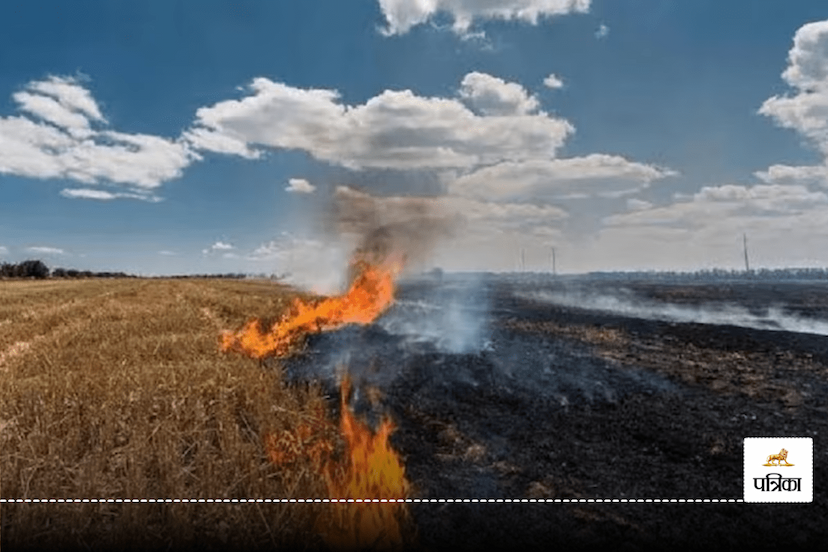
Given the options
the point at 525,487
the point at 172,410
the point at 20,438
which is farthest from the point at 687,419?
the point at 20,438

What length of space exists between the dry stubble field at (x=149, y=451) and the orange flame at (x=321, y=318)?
449 cm

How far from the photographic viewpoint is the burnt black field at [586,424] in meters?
9.01

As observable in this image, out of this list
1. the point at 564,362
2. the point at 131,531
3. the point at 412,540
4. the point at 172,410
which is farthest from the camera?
the point at 564,362

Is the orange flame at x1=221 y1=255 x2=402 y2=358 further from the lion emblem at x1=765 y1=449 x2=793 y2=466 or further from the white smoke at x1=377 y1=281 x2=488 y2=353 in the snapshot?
the lion emblem at x1=765 y1=449 x2=793 y2=466

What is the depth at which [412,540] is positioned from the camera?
326 inches

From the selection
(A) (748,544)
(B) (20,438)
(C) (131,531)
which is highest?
(B) (20,438)

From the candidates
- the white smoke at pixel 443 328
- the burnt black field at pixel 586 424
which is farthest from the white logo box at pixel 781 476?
the white smoke at pixel 443 328

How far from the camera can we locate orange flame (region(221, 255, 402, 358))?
22.7 metres

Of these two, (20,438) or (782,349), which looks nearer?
(20,438)

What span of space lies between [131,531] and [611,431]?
8.97m

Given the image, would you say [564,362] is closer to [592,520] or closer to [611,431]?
[611,431]

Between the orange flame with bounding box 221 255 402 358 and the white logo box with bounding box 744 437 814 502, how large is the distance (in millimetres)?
14368

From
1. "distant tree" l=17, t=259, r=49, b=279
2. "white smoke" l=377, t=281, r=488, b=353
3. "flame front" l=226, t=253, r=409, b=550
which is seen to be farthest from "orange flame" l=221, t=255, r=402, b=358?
"distant tree" l=17, t=259, r=49, b=279

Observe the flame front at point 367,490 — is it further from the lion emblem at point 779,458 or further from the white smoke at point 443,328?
the white smoke at point 443,328
